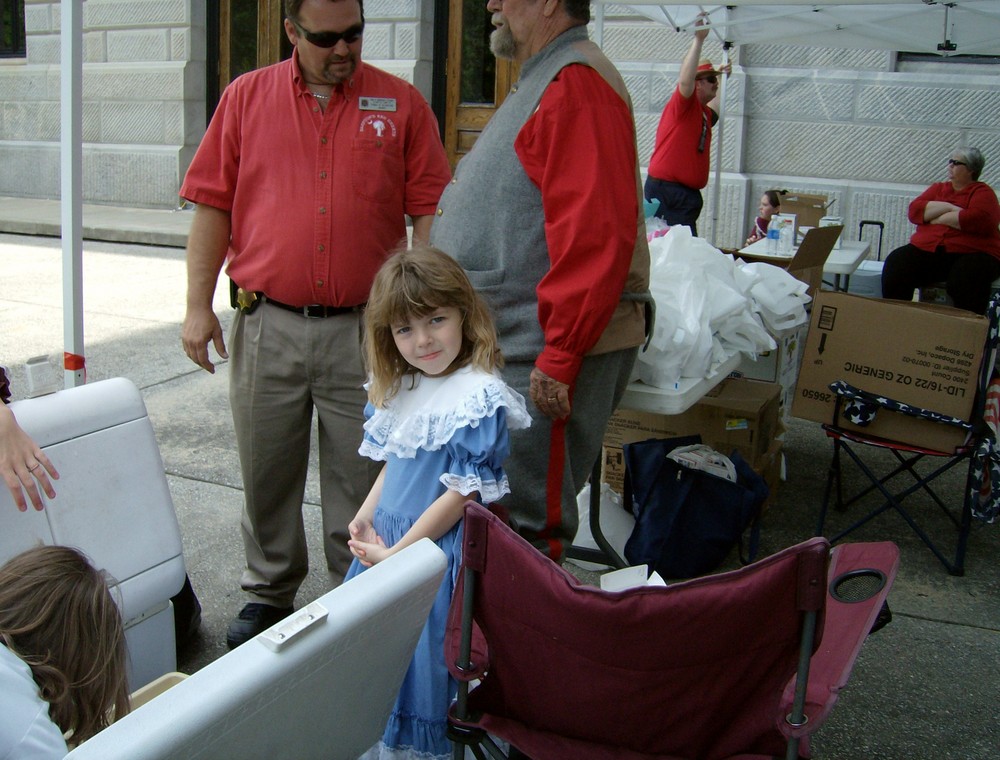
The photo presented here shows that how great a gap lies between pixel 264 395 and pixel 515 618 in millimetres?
1303

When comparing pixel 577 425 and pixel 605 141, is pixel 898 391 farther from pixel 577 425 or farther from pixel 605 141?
pixel 605 141

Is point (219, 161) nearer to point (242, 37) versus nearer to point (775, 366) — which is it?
point (775, 366)

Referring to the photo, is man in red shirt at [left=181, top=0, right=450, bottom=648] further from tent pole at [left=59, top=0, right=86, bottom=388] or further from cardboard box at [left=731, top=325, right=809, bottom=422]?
cardboard box at [left=731, top=325, right=809, bottom=422]

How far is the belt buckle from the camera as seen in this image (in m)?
2.70

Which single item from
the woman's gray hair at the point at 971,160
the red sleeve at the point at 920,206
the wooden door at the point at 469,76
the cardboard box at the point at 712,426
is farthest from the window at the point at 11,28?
the cardboard box at the point at 712,426

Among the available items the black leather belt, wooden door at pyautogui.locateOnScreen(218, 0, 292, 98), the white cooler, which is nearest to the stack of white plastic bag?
the black leather belt

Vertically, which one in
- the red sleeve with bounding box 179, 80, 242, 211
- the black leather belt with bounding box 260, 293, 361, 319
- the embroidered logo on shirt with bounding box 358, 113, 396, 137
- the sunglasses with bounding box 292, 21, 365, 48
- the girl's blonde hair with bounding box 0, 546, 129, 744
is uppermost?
the sunglasses with bounding box 292, 21, 365, 48

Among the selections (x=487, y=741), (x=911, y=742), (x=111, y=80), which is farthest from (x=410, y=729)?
(x=111, y=80)

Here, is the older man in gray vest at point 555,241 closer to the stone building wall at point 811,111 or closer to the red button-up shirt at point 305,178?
the red button-up shirt at point 305,178

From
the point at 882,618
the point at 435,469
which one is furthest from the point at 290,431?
the point at 882,618

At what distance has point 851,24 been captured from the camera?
5.65m

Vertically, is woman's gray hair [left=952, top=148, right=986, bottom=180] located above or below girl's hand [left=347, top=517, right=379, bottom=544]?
above

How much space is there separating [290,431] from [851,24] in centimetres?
443

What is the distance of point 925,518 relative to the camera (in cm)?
388
